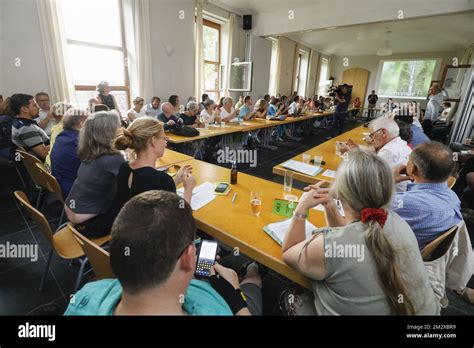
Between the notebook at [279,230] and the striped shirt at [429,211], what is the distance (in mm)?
463

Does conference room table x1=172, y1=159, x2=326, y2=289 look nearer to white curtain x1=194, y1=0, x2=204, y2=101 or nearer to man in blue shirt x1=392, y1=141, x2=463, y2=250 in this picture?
man in blue shirt x1=392, y1=141, x2=463, y2=250

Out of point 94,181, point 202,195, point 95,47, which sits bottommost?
point 202,195

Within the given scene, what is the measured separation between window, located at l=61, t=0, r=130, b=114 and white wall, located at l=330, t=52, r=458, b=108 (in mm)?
13506

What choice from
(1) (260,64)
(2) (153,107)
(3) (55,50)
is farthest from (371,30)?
(3) (55,50)

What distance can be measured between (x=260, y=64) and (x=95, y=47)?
18.4 ft

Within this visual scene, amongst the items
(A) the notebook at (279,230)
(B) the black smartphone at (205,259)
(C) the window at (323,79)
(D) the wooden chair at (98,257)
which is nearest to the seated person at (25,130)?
(D) the wooden chair at (98,257)

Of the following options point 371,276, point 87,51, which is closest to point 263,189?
point 371,276

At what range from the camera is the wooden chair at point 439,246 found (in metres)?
1.22

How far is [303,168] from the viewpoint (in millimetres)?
2414

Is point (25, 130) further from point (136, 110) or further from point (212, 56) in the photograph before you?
point (212, 56)

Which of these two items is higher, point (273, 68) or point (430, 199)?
point (273, 68)

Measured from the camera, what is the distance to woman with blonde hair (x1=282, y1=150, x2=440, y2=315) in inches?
34.6

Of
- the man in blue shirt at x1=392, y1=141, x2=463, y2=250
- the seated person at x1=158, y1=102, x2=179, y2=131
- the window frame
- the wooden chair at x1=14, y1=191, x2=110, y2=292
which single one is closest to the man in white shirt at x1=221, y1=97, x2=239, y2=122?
the seated person at x1=158, y1=102, x2=179, y2=131
